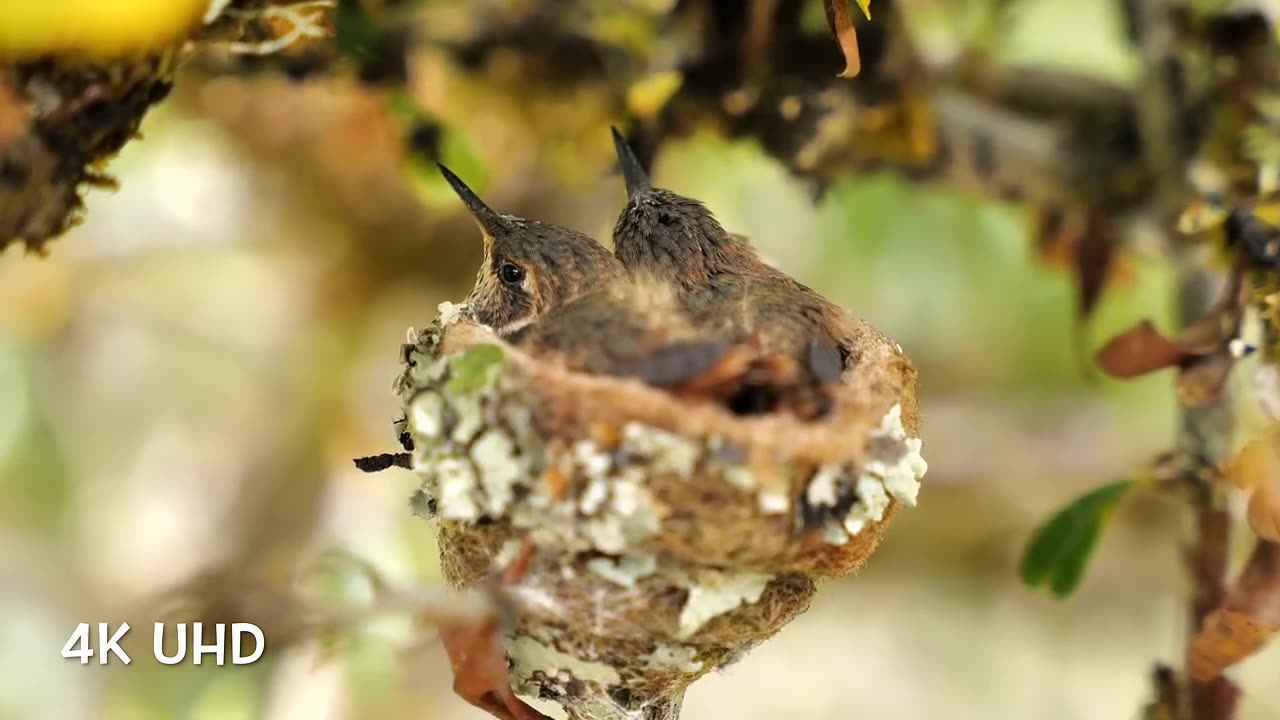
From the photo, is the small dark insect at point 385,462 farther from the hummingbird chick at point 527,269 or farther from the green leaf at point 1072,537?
the green leaf at point 1072,537

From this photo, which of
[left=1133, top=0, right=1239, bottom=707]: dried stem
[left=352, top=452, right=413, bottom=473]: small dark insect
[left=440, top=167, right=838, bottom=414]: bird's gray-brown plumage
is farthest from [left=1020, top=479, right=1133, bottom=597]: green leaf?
[left=352, top=452, right=413, bottom=473]: small dark insect

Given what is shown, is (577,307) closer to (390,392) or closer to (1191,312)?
(1191,312)

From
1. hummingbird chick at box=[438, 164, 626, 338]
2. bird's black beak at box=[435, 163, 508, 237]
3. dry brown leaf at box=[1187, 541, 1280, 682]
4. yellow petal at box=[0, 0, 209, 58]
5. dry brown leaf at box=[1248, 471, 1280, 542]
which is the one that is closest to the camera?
yellow petal at box=[0, 0, 209, 58]

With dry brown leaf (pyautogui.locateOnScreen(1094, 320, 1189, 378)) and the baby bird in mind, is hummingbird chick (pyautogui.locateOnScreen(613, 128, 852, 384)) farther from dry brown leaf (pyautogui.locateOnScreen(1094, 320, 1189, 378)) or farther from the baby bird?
dry brown leaf (pyautogui.locateOnScreen(1094, 320, 1189, 378))

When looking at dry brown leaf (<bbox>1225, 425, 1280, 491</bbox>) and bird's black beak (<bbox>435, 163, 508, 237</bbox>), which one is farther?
dry brown leaf (<bbox>1225, 425, 1280, 491</bbox>)

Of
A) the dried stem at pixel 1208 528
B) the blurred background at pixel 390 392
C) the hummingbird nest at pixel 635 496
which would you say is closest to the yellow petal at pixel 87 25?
the hummingbird nest at pixel 635 496

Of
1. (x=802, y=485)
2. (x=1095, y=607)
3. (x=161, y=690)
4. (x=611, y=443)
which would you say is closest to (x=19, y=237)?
(x=611, y=443)
